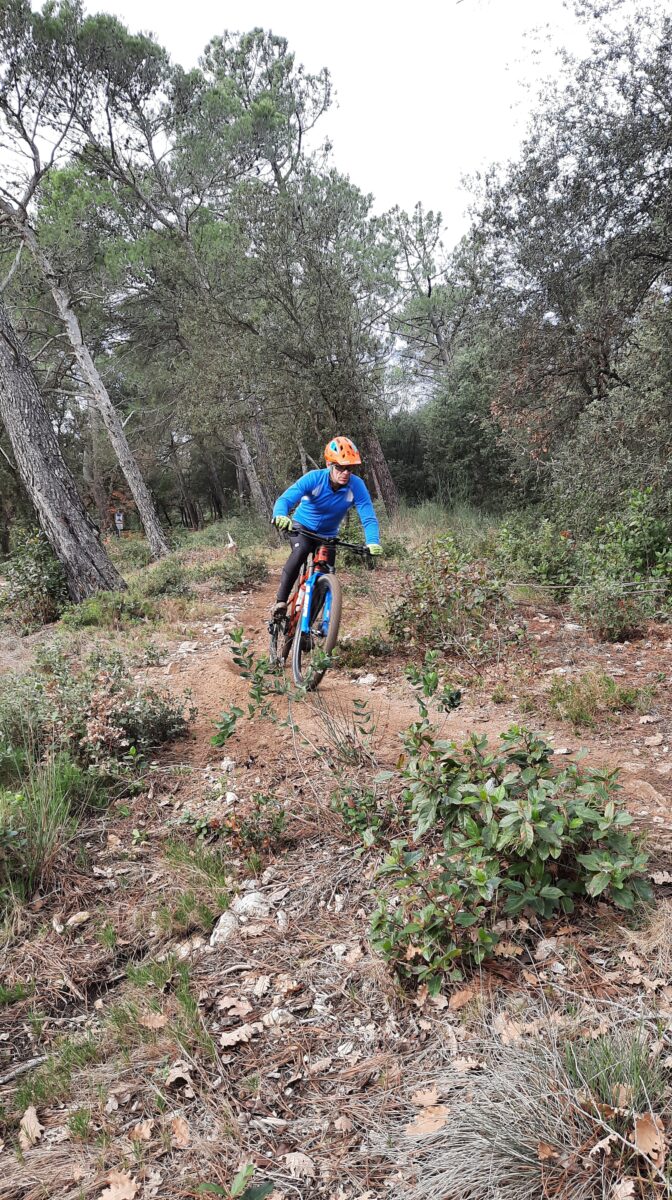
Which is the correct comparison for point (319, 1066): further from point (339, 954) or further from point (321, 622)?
point (321, 622)

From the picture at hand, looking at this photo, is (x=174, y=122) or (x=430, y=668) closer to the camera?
(x=430, y=668)

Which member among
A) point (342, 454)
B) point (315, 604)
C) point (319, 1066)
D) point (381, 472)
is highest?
point (381, 472)

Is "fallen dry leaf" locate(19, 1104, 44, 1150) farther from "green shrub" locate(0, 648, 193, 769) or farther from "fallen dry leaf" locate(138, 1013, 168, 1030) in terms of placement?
"green shrub" locate(0, 648, 193, 769)

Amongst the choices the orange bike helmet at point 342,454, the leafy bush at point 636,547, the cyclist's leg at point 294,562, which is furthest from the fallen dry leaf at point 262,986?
the leafy bush at point 636,547

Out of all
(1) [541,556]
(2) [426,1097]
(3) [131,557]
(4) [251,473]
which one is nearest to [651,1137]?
(2) [426,1097]

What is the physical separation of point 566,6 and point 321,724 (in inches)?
423

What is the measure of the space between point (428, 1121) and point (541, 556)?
710 centimetres

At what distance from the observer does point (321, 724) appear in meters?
4.16

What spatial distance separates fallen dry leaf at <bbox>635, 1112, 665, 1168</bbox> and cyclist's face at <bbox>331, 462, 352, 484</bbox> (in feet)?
14.2

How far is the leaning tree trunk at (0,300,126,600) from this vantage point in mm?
8547

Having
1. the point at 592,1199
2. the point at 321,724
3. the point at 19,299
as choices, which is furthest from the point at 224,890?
the point at 19,299

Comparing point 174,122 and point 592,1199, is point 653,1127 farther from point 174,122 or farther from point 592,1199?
point 174,122

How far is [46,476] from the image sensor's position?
870 centimetres

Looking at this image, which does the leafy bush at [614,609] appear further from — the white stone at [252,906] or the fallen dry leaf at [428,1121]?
the fallen dry leaf at [428,1121]
